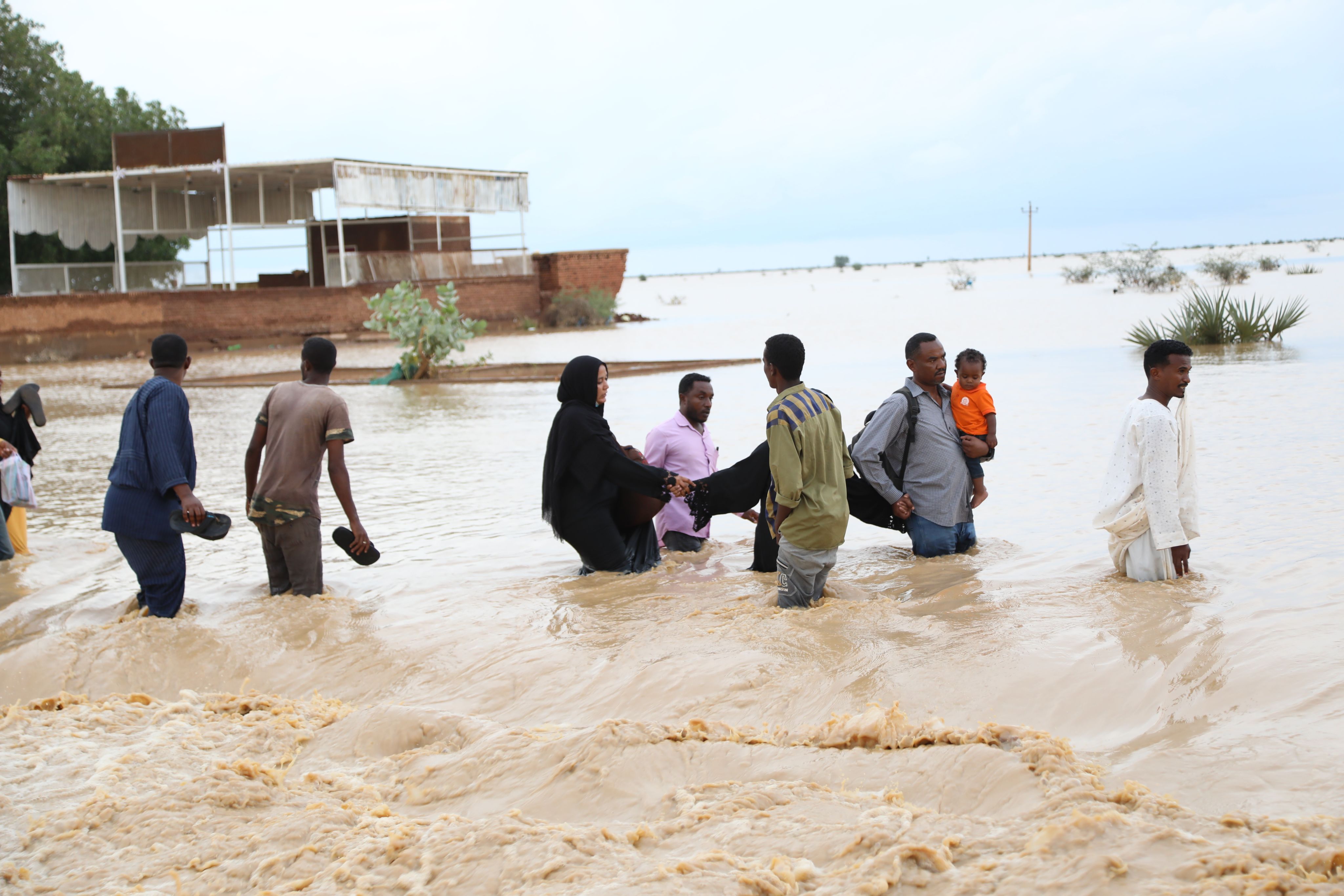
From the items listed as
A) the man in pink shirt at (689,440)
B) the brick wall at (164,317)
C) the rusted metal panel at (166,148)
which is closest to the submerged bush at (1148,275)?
the brick wall at (164,317)

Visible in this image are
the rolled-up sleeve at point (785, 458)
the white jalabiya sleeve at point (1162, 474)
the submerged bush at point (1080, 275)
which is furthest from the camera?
the submerged bush at point (1080, 275)

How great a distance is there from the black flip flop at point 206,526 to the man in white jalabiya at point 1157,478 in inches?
181

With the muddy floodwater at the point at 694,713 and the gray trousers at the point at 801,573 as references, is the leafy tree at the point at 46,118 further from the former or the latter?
the gray trousers at the point at 801,573

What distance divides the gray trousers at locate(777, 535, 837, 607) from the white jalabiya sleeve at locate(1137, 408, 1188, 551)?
62.6 inches

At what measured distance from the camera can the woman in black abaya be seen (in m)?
6.34

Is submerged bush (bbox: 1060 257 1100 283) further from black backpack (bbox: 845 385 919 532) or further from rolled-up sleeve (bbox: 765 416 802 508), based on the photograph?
rolled-up sleeve (bbox: 765 416 802 508)

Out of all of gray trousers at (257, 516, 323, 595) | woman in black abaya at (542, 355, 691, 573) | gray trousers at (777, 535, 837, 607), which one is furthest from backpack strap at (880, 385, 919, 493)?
gray trousers at (257, 516, 323, 595)

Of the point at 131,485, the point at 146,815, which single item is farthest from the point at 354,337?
the point at 146,815

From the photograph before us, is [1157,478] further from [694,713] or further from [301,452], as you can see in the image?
[301,452]

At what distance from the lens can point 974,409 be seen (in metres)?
6.58

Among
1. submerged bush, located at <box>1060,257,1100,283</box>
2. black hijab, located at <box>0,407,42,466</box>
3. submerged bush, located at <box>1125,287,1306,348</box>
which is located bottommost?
black hijab, located at <box>0,407,42,466</box>

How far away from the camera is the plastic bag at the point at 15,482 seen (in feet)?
23.6

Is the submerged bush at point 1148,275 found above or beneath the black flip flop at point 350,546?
above

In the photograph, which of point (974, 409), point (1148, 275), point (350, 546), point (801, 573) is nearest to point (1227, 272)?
point (1148, 275)
